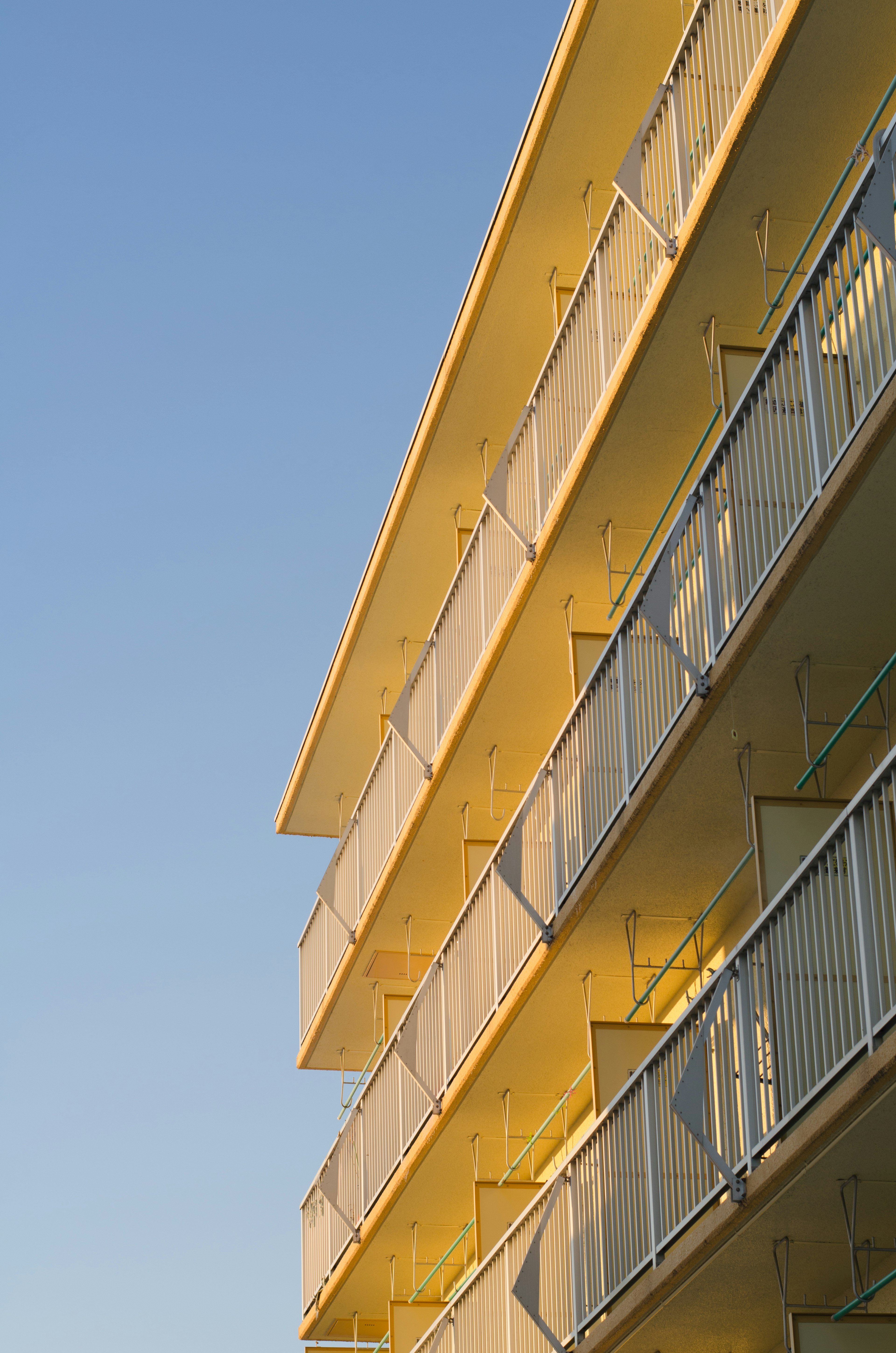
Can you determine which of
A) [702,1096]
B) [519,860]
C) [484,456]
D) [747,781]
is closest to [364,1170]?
[519,860]

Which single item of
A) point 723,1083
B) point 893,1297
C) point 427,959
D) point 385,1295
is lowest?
point 893,1297

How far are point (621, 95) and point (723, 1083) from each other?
9785 millimetres

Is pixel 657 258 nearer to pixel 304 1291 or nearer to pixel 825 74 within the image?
pixel 825 74

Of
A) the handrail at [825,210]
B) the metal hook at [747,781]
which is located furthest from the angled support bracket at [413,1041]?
the handrail at [825,210]

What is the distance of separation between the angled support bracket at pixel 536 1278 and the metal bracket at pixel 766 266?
6958mm

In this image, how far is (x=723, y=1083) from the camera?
11.8m

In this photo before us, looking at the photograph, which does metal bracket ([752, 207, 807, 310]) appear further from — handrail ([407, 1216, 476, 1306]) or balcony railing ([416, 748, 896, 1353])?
handrail ([407, 1216, 476, 1306])

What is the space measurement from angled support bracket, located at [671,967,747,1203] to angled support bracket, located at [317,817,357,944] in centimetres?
1382

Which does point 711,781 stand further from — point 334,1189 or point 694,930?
point 334,1189

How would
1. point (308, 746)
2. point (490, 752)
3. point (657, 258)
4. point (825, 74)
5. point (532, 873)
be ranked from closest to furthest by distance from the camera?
point (825, 74) < point (657, 258) < point (532, 873) < point (490, 752) < point (308, 746)

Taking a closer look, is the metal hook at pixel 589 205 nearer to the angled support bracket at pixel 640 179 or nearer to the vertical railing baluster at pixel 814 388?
the angled support bracket at pixel 640 179

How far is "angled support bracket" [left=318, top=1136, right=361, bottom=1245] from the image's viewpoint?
75.0 ft

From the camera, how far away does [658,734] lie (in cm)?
1423

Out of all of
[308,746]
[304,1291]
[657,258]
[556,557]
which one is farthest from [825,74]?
[304,1291]
